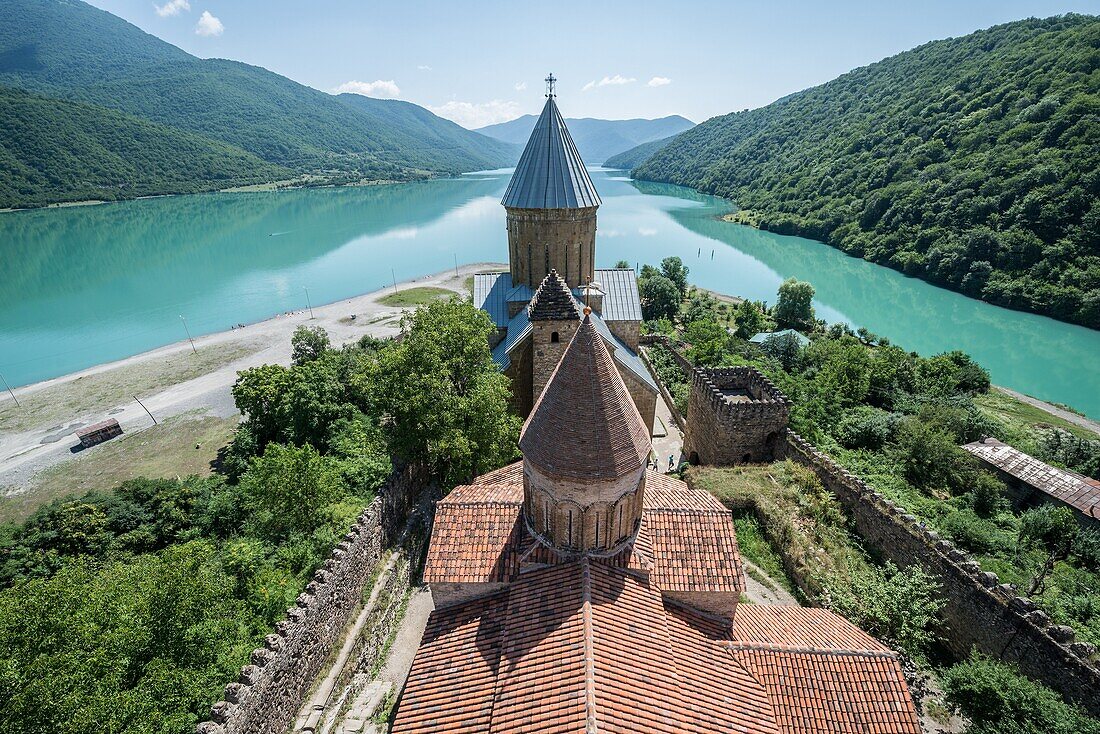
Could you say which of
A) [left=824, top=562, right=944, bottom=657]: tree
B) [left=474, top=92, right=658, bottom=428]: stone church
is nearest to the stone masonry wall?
[left=474, top=92, right=658, bottom=428]: stone church

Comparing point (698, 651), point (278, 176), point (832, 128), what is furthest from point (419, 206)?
point (698, 651)

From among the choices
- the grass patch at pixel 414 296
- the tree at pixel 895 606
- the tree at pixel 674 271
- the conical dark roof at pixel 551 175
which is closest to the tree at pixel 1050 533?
the tree at pixel 895 606

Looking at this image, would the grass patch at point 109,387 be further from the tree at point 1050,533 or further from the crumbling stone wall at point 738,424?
the tree at point 1050,533

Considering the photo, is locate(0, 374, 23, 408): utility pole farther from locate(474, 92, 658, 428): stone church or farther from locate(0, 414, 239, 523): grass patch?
locate(474, 92, 658, 428): stone church

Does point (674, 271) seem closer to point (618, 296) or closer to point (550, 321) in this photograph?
point (618, 296)

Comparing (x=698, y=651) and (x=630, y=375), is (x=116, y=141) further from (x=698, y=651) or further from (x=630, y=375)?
(x=698, y=651)
